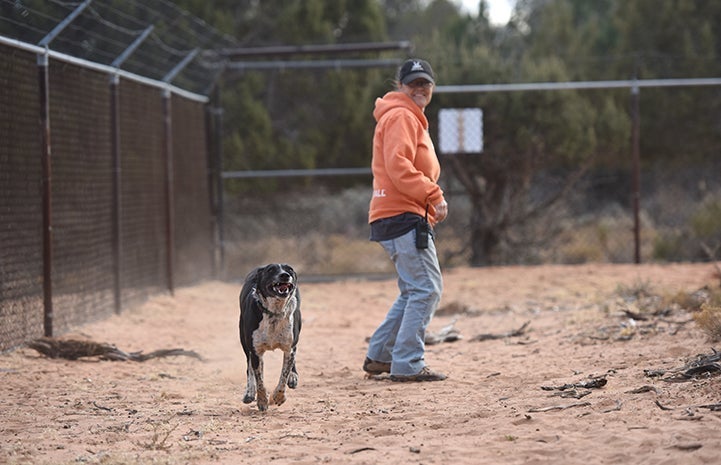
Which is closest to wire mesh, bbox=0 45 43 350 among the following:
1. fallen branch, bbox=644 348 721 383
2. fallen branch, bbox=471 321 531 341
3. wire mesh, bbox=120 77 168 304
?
wire mesh, bbox=120 77 168 304

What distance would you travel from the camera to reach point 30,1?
9.46 metres

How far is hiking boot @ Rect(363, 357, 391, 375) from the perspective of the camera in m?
7.38

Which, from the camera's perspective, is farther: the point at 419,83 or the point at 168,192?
the point at 168,192

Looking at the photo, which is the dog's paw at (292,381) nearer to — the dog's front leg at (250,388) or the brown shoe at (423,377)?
the dog's front leg at (250,388)

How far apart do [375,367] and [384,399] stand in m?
0.87

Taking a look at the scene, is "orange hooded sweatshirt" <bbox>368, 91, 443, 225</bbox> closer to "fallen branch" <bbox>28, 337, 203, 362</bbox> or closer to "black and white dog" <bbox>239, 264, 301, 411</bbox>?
"black and white dog" <bbox>239, 264, 301, 411</bbox>

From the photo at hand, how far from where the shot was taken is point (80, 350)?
8.18 metres

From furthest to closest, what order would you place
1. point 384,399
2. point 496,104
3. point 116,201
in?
point 496,104 < point 116,201 < point 384,399

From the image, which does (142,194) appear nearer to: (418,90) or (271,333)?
(418,90)

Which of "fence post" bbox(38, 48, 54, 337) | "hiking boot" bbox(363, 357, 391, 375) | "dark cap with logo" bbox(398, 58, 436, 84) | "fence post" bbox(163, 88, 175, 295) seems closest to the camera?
"dark cap with logo" bbox(398, 58, 436, 84)

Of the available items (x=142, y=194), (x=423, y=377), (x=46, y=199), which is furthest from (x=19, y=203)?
(x=423, y=377)

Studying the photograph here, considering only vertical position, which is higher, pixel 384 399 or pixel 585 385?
pixel 585 385

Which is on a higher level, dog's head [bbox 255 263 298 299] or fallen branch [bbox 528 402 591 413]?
dog's head [bbox 255 263 298 299]

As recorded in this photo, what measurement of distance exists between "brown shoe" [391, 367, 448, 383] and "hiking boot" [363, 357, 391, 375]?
21 cm
